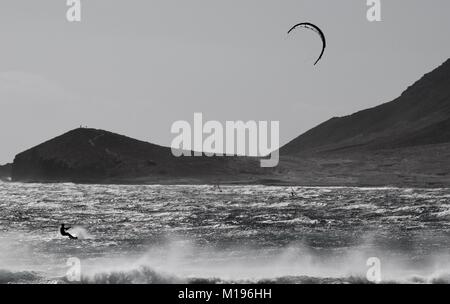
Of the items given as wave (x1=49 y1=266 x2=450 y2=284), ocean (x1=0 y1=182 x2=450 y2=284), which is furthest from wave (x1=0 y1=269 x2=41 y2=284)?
wave (x1=49 y1=266 x2=450 y2=284)

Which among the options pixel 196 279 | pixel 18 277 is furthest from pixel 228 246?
pixel 18 277

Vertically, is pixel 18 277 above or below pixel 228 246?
below

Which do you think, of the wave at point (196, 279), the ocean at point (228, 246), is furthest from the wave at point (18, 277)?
the wave at point (196, 279)

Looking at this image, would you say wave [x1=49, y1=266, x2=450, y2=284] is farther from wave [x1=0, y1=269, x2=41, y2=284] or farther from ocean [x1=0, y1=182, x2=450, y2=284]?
wave [x1=0, y1=269, x2=41, y2=284]

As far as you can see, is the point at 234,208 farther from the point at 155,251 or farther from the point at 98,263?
the point at 98,263

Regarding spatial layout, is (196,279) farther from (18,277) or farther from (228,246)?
(228,246)

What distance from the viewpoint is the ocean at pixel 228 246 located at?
35969 millimetres

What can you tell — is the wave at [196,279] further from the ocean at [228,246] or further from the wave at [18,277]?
the wave at [18,277]

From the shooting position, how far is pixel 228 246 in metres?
48.8

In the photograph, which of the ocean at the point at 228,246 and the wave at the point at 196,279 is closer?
the wave at the point at 196,279

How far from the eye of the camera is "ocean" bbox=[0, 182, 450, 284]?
35969 mm

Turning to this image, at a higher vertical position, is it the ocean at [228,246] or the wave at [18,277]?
the ocean at [228,246]
